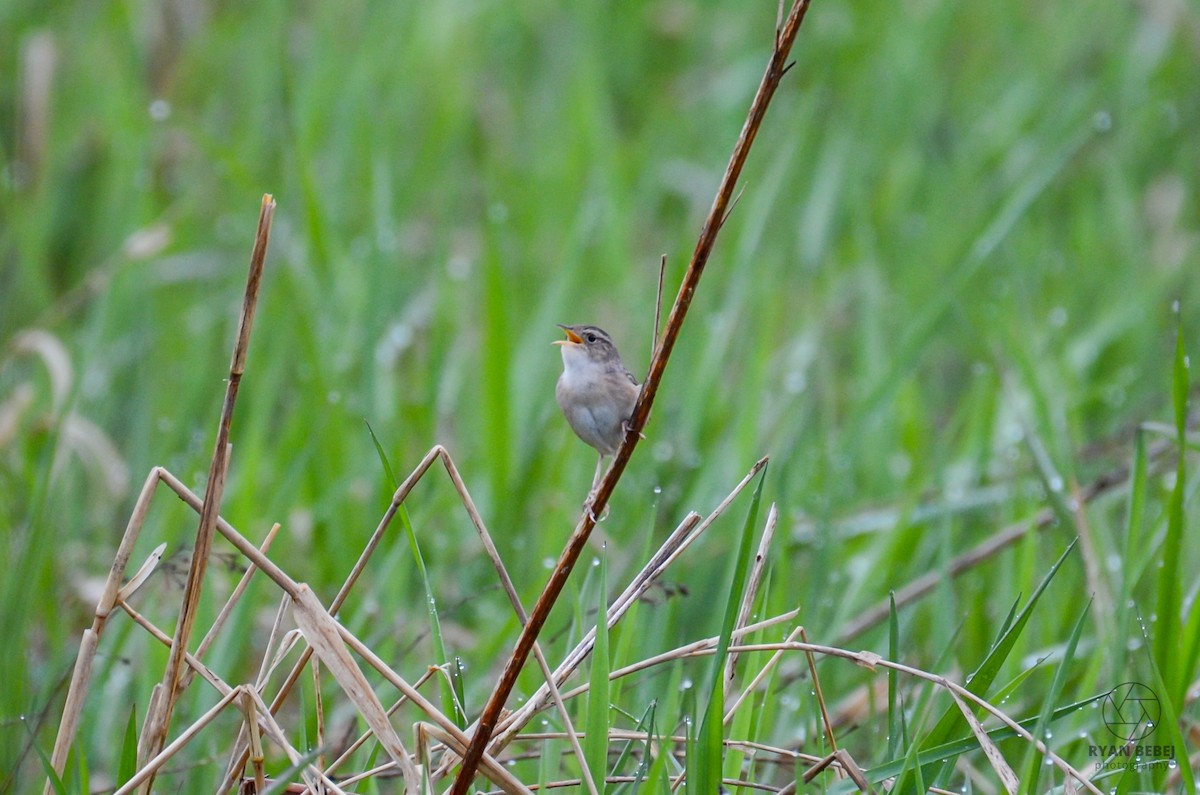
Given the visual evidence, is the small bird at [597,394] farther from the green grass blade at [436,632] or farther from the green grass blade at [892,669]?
the green grass blade at [892,669]

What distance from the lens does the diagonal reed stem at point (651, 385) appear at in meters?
1.65

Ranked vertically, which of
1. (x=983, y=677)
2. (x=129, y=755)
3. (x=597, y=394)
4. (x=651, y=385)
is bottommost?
(x=129, y=755)

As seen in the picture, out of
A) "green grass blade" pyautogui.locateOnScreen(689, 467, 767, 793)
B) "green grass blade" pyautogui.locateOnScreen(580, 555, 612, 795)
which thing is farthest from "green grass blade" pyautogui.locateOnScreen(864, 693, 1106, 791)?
"green grass blade" pyautogui.locateOnScreen(580, 555, 612, 795)

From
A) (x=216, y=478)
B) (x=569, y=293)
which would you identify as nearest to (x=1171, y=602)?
(x=216, y=478)

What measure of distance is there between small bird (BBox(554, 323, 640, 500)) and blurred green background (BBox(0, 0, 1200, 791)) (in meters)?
0.22

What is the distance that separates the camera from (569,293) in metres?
4.50

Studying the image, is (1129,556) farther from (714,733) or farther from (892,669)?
(714,733)

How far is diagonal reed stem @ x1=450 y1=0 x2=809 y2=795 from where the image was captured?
5.43ft

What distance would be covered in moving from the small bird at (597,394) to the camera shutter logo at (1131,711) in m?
1.10

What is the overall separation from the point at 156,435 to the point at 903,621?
2.26 m

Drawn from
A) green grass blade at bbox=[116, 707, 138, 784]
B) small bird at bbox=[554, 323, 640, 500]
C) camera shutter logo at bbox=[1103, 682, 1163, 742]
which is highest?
small bird at bbox=[554, 323, 640, 500]

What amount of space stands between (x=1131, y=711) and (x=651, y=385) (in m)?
1.38

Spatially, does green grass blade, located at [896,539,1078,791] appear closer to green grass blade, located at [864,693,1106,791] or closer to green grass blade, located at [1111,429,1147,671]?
green grass blade, located at [864,693,1106,791]

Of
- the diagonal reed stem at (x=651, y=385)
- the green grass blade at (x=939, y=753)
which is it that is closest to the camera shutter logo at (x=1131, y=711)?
the green grass blade at (x=939, y=753)
